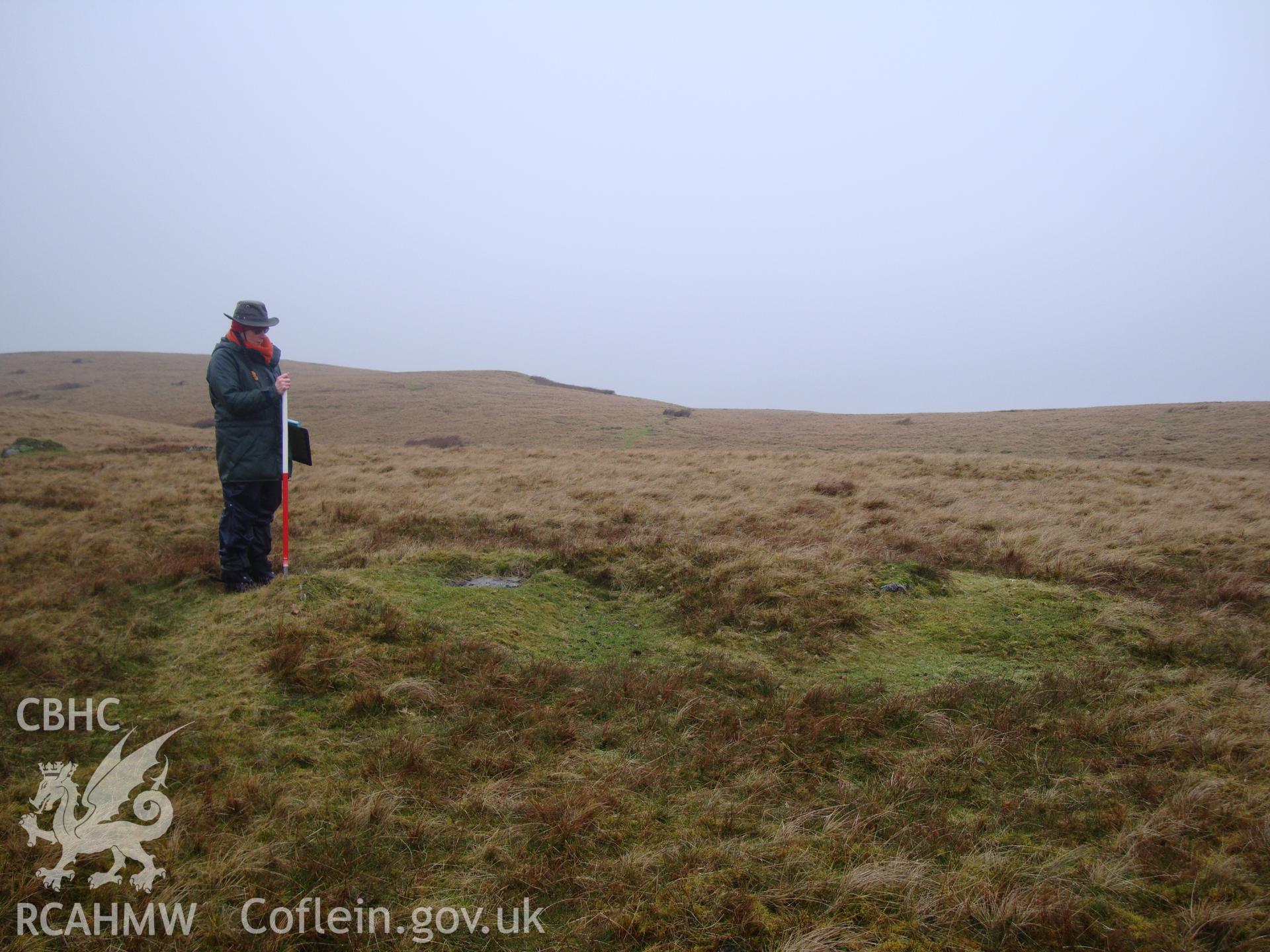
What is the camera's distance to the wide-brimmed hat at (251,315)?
7.63 meters

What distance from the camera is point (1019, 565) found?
28.7 feet

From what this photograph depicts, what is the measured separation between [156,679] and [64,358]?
3462 inches

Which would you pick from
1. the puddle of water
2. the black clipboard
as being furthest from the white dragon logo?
the black clipboard

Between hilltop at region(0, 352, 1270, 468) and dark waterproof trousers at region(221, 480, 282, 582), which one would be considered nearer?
dark waterproof trousers at region(221, 480, 282, 582)

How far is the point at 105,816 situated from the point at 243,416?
509 cm

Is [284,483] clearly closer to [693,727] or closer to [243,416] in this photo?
[243,416]

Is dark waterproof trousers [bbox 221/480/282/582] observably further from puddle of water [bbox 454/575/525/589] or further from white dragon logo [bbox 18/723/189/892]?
white dragon logo [bbox 18/723/189/892]

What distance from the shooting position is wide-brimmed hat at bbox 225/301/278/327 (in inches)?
301

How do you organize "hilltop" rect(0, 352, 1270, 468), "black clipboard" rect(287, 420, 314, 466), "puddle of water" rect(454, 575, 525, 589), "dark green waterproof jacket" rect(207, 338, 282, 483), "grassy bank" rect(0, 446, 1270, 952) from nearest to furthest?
"grassy bank" rect(0, 446, 1270, 952), "dark green waterproof jacket" rect(207, 338, 282, 483), "puddle of water" rect(454, 575, 525, 589), "black clipboard" rect(287, 420, 314, 466), "hilltop" rect(0, 352, 1270, 468)

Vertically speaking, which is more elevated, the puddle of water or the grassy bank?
the puddle of water

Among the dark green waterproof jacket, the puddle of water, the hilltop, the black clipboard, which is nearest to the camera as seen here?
the dark green waterproof jacket

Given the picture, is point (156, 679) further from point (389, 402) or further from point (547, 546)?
point (389, 402)

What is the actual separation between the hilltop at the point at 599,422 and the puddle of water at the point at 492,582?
21.8 metres

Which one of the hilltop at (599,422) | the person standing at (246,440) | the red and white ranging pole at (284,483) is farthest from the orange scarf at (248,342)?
the hilltop at (599,422)
